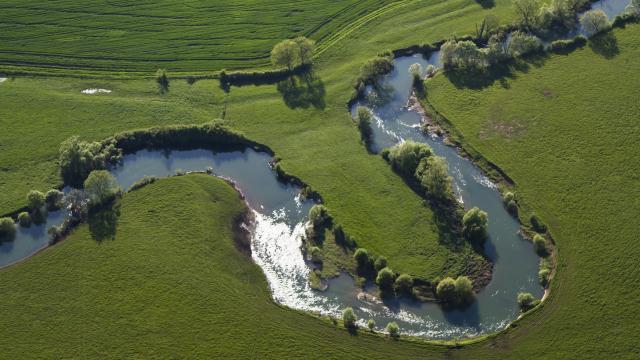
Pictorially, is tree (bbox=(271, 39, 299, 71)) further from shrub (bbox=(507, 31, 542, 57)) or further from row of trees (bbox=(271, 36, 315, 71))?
shrub (bbox=(507, 31, 542, 57))

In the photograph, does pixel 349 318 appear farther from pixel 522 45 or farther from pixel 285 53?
pixel 522 45

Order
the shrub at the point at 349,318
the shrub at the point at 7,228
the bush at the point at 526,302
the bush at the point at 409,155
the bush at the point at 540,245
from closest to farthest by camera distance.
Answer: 1. the shrub at the point at 349,318
2. the bush at the point at 526,302
3. the bush at the point at 540,245
4. the shrub at the point at 7,228
5. the bush at the point at 409,155

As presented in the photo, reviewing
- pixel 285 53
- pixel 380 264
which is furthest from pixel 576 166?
pixel 285 53

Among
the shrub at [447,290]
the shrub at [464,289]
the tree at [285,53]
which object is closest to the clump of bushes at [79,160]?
the tree at [285,53]

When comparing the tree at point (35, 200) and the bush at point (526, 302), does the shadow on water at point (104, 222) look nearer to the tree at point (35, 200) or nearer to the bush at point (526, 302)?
the tree at point (35, 200)

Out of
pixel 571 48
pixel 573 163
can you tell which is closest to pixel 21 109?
pixel 573 163

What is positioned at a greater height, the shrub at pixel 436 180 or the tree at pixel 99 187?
the tree at pixel 99 187
